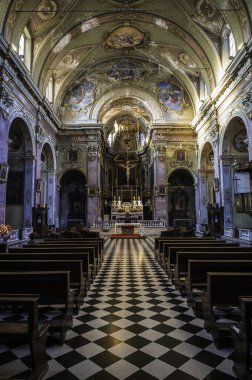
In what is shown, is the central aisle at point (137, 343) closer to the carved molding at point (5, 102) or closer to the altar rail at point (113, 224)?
the carved molding at point (5, 102)

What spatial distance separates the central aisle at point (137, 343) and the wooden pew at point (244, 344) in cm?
19

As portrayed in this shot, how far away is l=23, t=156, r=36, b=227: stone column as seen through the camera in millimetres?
14695

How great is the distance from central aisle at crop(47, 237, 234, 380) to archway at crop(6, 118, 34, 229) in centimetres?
1043

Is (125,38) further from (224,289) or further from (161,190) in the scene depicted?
(224,289)

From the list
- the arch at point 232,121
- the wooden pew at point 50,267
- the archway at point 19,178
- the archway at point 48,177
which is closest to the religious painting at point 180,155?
the arch at point 232,121

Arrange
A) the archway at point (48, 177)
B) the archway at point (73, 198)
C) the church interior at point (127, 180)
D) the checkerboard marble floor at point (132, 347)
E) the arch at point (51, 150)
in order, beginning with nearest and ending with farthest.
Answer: the checkerboard marble floor at point (132, 347) → the church interior at point (127, 180) → the arch at point (51, 150) → the archway at point (48, 177) → the archway at point (73, 198)

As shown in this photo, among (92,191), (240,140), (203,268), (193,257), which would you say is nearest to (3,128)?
(193,257)

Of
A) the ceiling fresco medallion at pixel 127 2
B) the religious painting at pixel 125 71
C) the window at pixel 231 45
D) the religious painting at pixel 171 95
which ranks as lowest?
the window at pixel 231 45

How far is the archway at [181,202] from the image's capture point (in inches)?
942

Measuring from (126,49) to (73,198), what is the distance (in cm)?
1276

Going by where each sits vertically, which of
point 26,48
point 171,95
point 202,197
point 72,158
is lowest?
point 202,197

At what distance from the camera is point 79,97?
22875 millimetres

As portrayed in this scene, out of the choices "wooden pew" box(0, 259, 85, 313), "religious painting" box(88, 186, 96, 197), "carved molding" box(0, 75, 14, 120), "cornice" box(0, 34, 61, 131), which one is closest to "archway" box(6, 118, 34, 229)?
"cornice" box(0, 34, 61, 131)

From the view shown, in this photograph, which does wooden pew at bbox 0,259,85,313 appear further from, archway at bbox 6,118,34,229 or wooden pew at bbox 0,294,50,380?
archway at bbox 6,118,34,229
